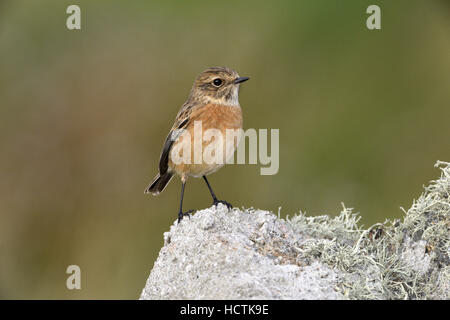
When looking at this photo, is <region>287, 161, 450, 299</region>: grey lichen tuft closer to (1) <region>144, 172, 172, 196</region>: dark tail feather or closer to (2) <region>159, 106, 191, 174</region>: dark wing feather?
(2) <region>159, 106, 191, 174</region>: dark wing feather

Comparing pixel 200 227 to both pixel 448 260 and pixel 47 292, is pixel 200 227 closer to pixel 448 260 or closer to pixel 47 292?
pixel 448 260

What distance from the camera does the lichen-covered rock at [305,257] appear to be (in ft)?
10.1

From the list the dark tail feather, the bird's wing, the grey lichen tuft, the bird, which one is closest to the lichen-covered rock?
the grey lichen tuft

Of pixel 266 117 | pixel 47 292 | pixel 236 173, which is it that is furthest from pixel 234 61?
pixel 47 292

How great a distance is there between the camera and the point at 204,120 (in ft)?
16.5

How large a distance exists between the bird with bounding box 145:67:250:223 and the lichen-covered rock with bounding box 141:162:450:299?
1179mm

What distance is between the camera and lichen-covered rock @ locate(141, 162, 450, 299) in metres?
3.09

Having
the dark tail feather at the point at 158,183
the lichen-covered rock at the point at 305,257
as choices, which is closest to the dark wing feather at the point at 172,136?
the dark tail feather at the point at 158,183

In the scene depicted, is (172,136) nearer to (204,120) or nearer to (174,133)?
(174,133)

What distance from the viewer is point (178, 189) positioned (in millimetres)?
6809

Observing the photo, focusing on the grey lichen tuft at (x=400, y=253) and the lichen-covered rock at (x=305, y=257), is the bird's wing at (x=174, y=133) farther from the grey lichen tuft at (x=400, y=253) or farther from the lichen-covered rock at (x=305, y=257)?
the grey lichen tuft at (x=400, y=253)

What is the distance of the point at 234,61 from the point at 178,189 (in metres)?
1.69

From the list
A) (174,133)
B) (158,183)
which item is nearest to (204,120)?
(174,133)

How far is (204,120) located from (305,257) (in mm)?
1894
